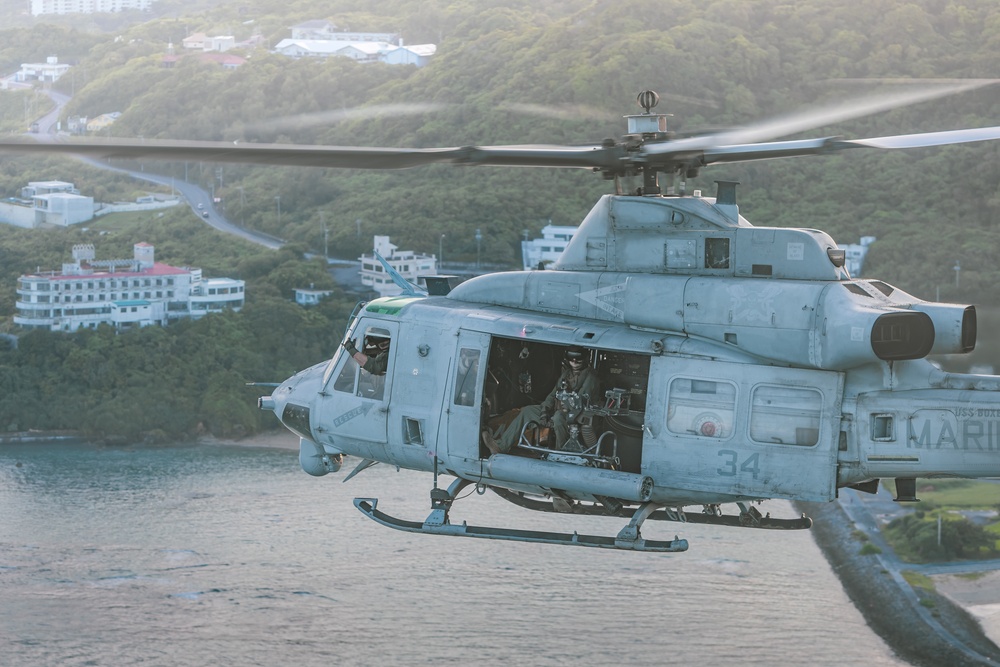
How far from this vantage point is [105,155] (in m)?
8.21

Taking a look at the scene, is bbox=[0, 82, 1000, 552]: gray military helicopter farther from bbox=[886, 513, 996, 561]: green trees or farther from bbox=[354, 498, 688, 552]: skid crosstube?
bbox=[886, 513, 996, 561]: green trees

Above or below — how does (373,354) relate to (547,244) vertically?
below

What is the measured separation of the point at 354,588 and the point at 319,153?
2555cm

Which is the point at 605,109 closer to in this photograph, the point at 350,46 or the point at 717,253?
the point at 717,253

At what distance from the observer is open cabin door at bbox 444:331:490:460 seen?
31.2 ft

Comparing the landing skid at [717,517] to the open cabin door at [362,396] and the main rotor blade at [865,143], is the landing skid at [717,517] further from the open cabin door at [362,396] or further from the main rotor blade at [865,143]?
the main rotor blade at [865,143]

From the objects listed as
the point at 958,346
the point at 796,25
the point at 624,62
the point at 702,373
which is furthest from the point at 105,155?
the point at 796,25

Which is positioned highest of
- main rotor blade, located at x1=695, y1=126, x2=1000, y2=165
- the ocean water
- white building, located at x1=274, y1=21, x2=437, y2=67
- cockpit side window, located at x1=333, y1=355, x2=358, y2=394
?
white building, located at x1=274, y1=21, x2=437, y2=67

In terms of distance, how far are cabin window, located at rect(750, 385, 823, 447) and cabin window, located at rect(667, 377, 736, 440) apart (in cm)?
17

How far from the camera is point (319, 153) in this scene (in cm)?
845

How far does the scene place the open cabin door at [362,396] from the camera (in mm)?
10070

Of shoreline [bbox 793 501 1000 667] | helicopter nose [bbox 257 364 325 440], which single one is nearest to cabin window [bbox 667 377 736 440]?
helicopter nose [bbox 257 364 325 440]

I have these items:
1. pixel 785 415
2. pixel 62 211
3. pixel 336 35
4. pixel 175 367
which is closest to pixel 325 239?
pixel 175 367

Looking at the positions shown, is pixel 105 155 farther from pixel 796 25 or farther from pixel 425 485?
pixel 796 25
